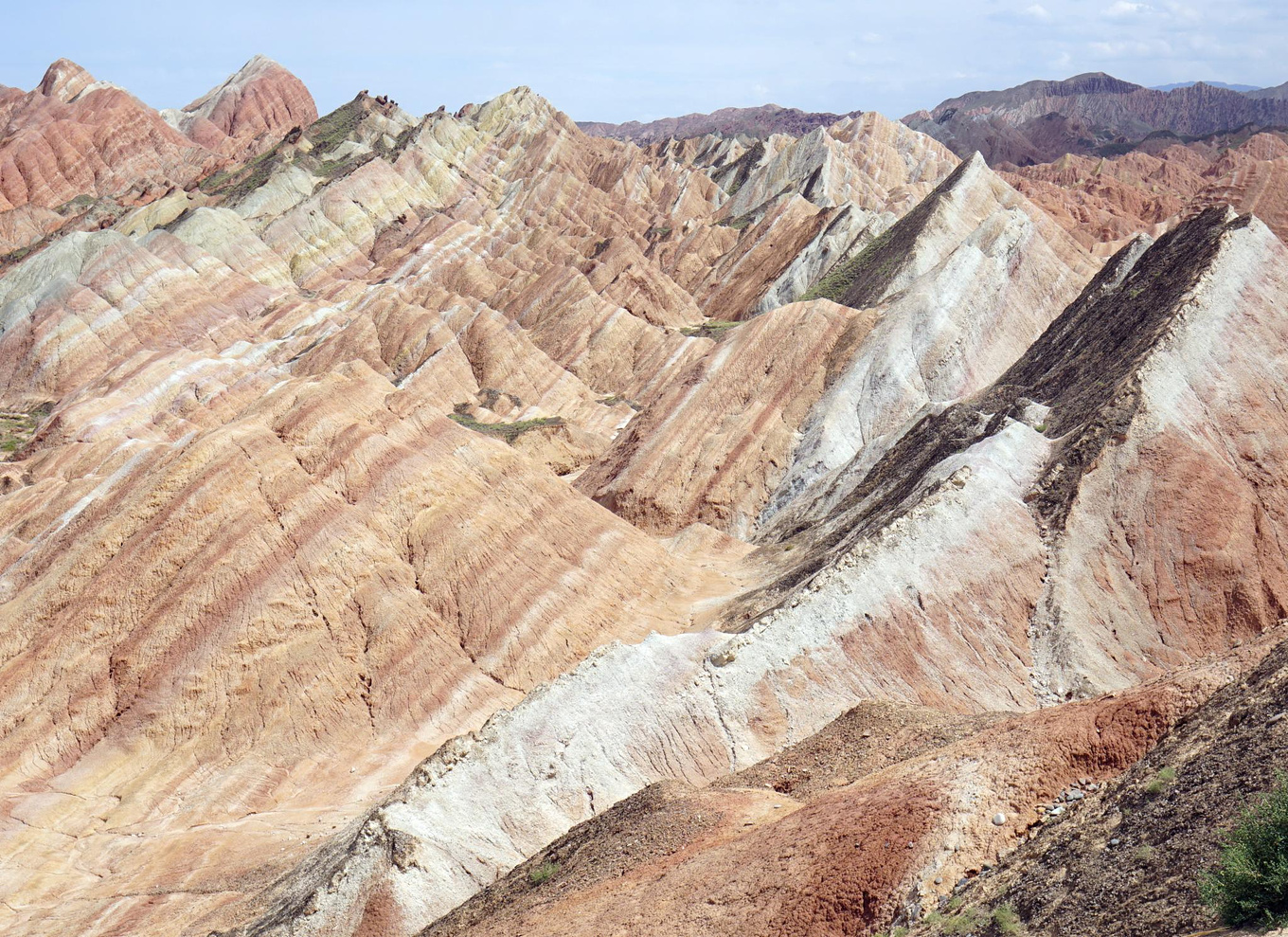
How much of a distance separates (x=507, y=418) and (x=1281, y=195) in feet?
176

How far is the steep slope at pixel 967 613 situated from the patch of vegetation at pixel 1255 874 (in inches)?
536

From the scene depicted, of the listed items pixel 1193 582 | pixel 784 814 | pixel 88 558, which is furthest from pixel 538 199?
pixel 784 814

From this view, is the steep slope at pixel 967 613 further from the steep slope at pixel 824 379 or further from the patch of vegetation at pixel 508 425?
the patch of vegetation at pixel 508 425

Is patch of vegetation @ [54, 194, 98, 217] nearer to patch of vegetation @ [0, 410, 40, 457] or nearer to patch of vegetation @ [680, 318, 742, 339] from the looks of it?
patch of vegetation @ [0, 410, 40, 457]

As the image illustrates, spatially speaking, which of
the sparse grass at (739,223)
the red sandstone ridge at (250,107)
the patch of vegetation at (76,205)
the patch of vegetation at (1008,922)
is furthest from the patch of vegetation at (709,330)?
the red sandstone ridge at (250,107)

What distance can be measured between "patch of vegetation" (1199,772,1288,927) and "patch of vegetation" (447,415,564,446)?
50372mm

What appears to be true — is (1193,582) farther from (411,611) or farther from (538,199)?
(538,199)

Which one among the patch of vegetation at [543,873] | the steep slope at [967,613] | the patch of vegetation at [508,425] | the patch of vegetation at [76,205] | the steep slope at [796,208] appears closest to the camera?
the patch of vegetation at [543,873]

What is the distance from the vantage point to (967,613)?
89.4 feet

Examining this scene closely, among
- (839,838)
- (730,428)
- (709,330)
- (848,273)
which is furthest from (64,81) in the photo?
(839,838)

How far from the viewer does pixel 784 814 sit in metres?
15.9

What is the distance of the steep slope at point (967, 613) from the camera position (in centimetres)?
2070

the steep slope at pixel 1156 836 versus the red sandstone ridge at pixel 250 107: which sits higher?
the red sandstone ridge at pixel 250 107

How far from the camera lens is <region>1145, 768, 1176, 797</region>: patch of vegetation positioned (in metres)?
11.3
